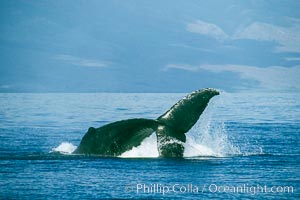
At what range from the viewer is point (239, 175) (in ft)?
70.5

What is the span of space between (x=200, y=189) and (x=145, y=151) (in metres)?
4.08

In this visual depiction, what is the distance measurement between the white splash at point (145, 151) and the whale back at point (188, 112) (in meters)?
0.96

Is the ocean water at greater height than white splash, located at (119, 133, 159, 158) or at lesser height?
lesser

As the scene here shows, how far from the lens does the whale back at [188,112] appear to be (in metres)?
22.3

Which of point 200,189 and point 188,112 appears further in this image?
point 188,112

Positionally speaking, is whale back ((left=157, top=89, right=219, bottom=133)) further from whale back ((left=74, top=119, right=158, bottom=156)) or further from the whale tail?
whale back ((left=74, top=119, right=158, bottom=156))

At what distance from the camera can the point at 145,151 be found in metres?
23.5

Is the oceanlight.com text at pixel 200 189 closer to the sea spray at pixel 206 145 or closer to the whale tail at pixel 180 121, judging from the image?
the whale tail at pixel 180 121

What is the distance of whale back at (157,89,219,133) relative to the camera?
22.3 meters

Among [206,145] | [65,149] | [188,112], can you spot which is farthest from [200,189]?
[65,149]

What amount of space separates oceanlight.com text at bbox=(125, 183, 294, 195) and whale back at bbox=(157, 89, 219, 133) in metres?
2.86

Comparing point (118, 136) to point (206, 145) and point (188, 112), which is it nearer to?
point (188, 112)

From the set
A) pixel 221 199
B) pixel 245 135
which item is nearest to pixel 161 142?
pixel 221 199

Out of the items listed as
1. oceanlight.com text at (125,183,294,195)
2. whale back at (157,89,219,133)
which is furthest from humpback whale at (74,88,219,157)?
oceanlight.com text at (125,183,294,195)
